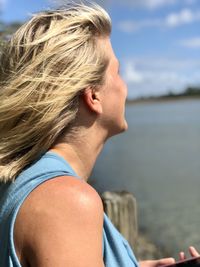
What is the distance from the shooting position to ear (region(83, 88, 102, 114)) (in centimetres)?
182

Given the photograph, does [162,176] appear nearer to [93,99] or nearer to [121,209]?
[121,209]

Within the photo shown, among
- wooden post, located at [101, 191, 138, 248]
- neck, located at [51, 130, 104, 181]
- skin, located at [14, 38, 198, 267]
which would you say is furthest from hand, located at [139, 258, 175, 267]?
wooden post, located at [101, 191, 138, 248]

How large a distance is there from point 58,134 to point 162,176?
1450cm

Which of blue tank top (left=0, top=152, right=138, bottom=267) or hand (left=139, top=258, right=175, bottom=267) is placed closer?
blue tank top (left=0, top=152, right=138, bottom=267)

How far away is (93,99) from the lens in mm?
1846

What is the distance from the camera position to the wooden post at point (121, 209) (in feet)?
12.7

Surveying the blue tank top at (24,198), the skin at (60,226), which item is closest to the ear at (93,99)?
the blue tank top at (24,198)

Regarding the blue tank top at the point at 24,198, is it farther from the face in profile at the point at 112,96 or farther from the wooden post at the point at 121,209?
the wooden post at the point at 121,209

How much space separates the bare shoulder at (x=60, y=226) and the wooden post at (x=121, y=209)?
227 centimetres

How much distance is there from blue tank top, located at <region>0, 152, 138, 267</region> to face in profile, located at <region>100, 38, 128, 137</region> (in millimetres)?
258

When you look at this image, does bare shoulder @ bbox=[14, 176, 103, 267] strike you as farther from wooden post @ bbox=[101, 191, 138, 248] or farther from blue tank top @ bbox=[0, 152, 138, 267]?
wooden post @ bbox=[101, 191, 138, 248]

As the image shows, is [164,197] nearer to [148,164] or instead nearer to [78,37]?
[148,164]

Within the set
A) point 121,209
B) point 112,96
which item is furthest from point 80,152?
point 121,209

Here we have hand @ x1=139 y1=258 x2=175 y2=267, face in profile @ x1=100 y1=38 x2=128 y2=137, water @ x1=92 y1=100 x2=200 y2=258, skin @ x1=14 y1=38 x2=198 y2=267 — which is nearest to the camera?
skin @ x1=14 y1=38 x2=198 y2=267
